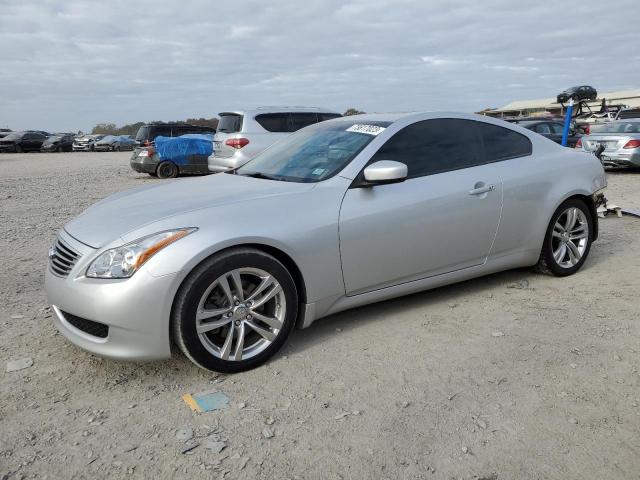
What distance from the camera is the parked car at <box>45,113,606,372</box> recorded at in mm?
3057

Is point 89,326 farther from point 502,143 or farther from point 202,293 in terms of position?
point 502,143

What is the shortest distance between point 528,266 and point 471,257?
912 millimetres

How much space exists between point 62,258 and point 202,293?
942mm

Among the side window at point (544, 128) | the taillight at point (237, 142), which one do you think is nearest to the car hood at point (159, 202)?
the taillight at point (237, 142)

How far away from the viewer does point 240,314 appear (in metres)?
3.26

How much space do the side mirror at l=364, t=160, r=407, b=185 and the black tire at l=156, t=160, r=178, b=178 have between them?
13183 millimetres

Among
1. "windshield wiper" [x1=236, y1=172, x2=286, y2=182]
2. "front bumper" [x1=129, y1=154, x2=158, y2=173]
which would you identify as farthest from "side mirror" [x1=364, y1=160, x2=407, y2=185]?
"front bumper" [x1=129, y1=154, x2=158, y2=173]

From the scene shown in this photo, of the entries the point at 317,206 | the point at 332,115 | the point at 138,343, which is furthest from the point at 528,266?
the point at 332,115

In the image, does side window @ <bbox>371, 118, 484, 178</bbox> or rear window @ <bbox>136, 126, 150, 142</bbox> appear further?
rear window @ <bbox>136, 126, 150, 142</bbox>

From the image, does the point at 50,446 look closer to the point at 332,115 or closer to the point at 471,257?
the point at 471,257

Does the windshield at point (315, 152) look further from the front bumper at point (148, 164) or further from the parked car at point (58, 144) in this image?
the parked car at point (58, 144)

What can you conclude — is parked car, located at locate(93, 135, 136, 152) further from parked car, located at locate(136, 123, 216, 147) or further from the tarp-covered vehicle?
the tarp-covered vehicle

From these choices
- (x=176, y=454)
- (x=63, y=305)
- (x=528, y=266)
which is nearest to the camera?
(x=176, y=454)

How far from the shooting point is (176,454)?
2518 millimetres
